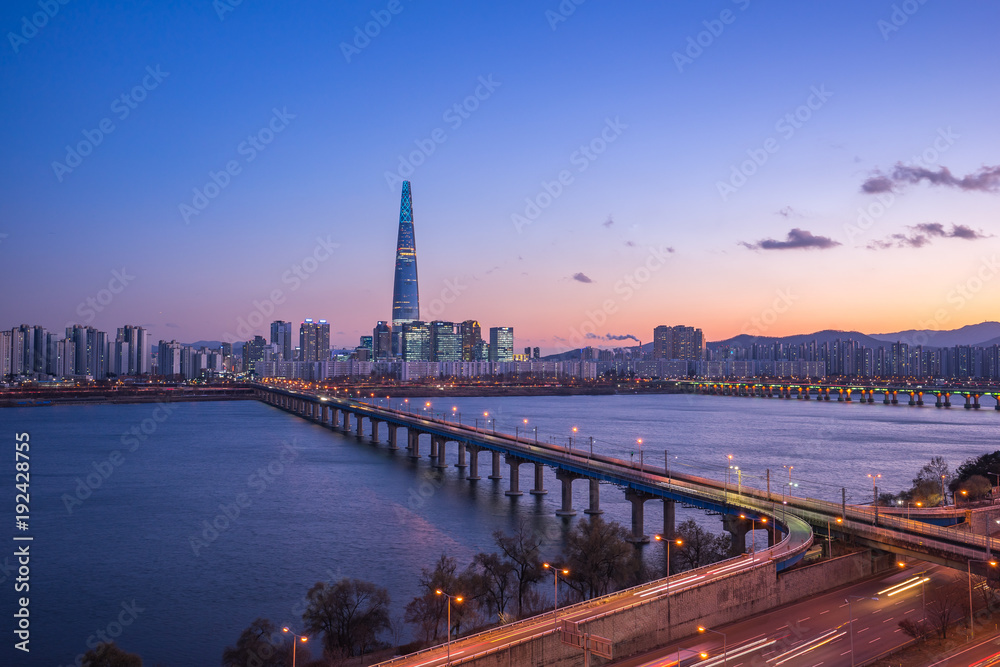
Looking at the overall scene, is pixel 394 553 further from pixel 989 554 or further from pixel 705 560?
pixel 989 554

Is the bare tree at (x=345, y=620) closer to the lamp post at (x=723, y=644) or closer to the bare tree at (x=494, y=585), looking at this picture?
the bare tree at (x=494, y=585)

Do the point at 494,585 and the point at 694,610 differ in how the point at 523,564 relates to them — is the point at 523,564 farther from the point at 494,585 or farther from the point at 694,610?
the point at 694,610

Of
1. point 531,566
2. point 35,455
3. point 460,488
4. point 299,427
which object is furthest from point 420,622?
point 299,427

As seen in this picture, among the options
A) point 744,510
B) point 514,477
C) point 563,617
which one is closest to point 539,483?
point 514,477

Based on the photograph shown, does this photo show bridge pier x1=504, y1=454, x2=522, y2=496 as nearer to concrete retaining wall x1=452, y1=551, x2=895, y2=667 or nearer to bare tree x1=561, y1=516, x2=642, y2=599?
bare tree x1=561, y1=516, x2=642, y2=599

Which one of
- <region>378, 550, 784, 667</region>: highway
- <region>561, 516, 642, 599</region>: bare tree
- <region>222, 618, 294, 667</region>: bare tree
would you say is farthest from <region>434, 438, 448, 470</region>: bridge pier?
<region>378, 550, 784, 667</region>: highway

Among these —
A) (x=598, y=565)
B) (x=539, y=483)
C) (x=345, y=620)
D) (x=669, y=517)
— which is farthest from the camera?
(x=539, y=483)
